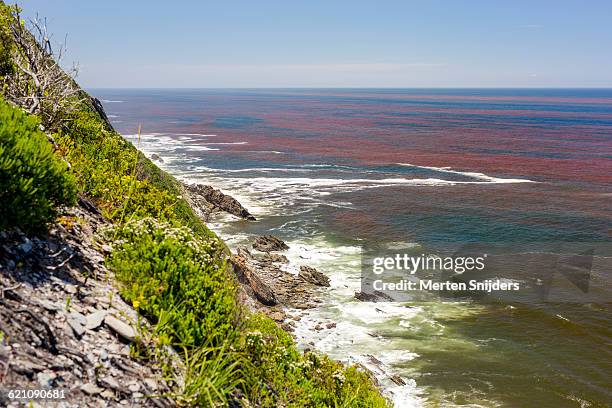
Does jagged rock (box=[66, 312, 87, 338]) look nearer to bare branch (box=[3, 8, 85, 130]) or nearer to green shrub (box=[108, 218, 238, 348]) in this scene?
green shrub (box=[108, 218, 238, 348])

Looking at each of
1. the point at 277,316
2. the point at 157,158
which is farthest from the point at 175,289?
the point at 157,158

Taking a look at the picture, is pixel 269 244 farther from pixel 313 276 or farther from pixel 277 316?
pixel 277 316

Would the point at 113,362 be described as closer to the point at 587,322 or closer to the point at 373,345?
the point at 373,345

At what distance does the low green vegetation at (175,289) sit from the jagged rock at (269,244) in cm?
2556

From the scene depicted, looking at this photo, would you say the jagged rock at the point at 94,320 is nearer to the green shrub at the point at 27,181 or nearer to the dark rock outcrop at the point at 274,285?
the green shrub at the point at 27,181

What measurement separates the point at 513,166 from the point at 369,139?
123 ft

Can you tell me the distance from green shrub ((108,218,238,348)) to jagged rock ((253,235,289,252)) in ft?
89.8

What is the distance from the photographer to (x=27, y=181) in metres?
5.25

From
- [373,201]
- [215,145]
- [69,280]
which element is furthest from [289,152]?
[69,280]

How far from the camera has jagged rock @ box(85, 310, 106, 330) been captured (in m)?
5.09

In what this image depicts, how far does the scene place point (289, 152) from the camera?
8244 cm

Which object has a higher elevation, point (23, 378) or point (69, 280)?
point (69, 280)

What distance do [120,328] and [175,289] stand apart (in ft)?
4.03

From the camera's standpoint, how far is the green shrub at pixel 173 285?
232 inches
